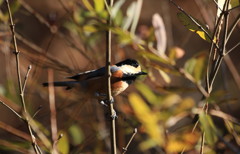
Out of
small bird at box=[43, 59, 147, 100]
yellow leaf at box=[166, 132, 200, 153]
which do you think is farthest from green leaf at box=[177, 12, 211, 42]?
small bird at box=[43, 59, 147, 100]

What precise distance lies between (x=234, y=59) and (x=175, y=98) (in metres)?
5.43

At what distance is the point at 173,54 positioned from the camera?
124cm

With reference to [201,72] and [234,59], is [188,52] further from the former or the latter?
[201,72]

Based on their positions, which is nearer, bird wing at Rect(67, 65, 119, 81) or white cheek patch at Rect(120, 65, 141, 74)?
bird wing at Rect(67, 65, 119, 81)

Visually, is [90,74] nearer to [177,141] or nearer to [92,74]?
[92,74]

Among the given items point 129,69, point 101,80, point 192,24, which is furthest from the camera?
point 129,69

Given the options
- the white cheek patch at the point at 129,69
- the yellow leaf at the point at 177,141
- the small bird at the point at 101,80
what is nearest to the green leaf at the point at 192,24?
the yellow leaf at the point at 177,141

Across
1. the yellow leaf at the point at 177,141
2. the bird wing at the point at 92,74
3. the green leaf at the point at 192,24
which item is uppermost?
the bird wing at the point at 92,74

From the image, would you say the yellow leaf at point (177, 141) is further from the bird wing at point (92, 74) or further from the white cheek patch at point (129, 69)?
the white cheek patch at point (129, 69)

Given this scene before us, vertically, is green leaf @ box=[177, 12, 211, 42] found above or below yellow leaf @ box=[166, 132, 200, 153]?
above

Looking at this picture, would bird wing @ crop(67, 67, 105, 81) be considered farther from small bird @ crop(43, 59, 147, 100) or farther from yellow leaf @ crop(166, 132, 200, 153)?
yellow leaf @ crop(166, 132, 200, 153)

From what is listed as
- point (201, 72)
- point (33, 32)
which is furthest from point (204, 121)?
point (33, 32)

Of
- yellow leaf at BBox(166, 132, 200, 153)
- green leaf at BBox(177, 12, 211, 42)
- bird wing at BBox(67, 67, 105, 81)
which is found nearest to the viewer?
yellow leaf at BBox(166, 132, 200, 153)

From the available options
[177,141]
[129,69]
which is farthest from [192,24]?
[129,69]
